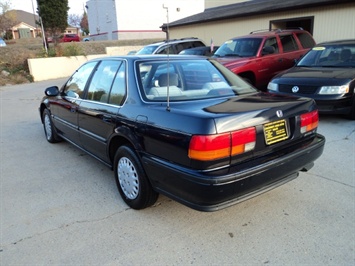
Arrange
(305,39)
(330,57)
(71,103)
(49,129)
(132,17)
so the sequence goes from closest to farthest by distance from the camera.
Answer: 1. (71,103)
2. (49,129)
3. (330,57)
4. (305,39)
5. (132,17)

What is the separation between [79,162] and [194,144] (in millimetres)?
2908

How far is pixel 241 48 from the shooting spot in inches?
353

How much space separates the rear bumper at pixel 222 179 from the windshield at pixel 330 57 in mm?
5064

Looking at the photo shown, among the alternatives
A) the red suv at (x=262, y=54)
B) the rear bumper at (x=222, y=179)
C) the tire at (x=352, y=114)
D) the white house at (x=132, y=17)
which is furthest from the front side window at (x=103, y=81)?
the white house at (x=132, y=17)

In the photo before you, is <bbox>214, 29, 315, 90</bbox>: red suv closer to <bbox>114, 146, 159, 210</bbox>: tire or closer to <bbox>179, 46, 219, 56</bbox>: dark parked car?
<bbox>179, 46, 219, 56</bbox>: dark parked car

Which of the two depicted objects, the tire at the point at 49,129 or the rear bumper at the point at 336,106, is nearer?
the tire at the point at 49,129

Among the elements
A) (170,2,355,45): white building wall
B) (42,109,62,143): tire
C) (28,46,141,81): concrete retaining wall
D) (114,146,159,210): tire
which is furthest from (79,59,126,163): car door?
(28,46,141,81): concrete retaining wall

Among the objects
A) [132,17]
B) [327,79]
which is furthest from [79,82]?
[132,17]

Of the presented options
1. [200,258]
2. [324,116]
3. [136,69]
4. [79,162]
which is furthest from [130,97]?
[324,116]

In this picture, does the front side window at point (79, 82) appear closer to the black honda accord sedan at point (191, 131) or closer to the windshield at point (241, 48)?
the black honda accord sedan at point (191, 131)

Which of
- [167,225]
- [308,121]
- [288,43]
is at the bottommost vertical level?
[167,225]

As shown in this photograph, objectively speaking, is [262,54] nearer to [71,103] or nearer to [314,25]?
[314,25]

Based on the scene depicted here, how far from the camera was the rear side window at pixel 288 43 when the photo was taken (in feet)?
30.1

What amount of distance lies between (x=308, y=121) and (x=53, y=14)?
74.5ft
